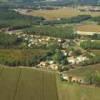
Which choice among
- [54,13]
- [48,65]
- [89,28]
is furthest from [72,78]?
[54,13]

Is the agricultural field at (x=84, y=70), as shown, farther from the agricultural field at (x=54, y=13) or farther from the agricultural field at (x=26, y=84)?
the agricultural field at (x=54, y=13)

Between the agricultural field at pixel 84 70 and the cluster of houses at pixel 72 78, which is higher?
the cluster of houses at pixel 72 78

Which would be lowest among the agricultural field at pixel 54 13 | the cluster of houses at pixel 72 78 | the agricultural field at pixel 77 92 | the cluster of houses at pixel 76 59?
the agricultural field at pixel 54 13

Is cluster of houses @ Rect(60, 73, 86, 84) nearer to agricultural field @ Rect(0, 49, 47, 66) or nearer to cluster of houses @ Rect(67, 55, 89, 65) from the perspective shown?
agricultural field @ Rect(0, 49, 47, 66)

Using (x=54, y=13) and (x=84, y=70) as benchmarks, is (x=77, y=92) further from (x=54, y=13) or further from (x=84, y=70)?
(x=54, y=13)

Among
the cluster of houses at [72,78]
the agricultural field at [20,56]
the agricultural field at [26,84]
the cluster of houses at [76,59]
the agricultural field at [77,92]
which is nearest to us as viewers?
the agricultural field at [26,84]

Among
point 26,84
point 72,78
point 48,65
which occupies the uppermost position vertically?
point 26,84

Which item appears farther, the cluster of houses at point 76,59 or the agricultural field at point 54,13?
the agricultural field at point 54,13

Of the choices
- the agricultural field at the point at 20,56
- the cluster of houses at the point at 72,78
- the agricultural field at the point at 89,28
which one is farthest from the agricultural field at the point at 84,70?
the agricultural field at the point at 89,28

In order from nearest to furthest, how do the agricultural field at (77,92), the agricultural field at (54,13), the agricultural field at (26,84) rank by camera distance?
the agricultural field at (26,84) < the agricultural field at (77,92) < the agricultural field at (54,13)

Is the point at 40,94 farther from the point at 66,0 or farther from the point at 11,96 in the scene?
→ the point at 66,0
